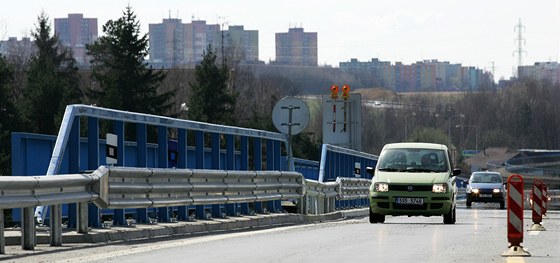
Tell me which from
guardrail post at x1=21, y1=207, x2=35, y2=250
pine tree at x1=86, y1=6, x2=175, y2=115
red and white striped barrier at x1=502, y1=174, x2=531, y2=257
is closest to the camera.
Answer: guardrail post at x1=21, y1=207, x2=35, y2=250

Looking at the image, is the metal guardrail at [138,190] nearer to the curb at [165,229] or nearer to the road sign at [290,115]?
the curb at [165,229]

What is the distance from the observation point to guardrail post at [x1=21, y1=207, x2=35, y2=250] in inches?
620

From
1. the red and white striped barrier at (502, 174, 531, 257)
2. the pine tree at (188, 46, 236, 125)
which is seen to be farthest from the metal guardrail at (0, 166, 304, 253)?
the pine tree at (188, 46, 236, 125)

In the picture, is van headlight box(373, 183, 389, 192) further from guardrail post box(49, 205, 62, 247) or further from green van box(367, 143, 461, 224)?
guardrail post box(49, 205, 62, 247)

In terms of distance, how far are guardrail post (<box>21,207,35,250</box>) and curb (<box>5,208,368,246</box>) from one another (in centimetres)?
82

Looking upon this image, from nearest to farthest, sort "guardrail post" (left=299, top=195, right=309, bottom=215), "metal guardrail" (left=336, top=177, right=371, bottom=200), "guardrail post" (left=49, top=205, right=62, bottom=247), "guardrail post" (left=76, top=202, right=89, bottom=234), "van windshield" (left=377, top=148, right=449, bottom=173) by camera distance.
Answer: "guardrail post" (left=49, top=205, right=62, bottom=247) < "guardrail post" (left=76, top=202, right=89, bottom=234) < "van windshield" (left=377, top=148, right=449, bottom=173) < "guardrail post" (left=299, top=195, right=309, bottom=215) < "metal guardrail" (left=336, top=177, right=371, bottom=200)

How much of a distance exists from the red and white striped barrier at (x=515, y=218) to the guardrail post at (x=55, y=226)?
4967mm

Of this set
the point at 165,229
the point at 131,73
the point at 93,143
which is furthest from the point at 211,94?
the point at 93,143

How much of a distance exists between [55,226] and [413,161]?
1245cm

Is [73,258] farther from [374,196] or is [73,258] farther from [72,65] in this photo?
[72,65]

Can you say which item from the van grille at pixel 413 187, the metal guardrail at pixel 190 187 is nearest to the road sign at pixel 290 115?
the metal guardrail at pixel 190 187

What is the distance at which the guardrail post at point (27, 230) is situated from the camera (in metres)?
15.8

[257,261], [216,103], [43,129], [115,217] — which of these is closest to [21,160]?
[115,217]

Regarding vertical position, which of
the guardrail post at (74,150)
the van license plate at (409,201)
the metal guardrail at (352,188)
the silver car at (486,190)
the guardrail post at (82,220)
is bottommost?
the silver car at (486,190)
